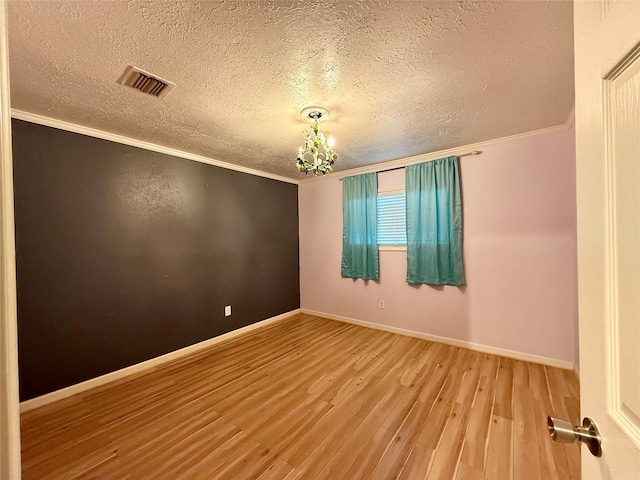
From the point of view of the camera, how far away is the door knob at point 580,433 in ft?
1.73

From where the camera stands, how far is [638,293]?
0.42 metres

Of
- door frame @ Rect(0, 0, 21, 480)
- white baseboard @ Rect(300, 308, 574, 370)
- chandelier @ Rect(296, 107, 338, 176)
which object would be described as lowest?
white baseboard @ Rect(300, 308, 574, 370)

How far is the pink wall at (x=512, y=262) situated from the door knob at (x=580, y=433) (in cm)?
252

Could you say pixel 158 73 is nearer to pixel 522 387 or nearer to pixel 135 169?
pixel 135 169

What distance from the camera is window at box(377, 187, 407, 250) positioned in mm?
3447

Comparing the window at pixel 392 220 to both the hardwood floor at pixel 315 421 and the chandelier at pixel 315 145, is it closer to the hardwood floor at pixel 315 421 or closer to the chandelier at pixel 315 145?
the hardwood floor at pixel 315 421

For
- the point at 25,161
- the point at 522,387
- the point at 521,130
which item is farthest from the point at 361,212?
the point at 25,161

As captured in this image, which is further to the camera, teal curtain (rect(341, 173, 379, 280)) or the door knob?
teal curtain (rect(341, 173, 379, 280))

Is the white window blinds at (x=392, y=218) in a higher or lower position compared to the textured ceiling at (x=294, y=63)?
lower

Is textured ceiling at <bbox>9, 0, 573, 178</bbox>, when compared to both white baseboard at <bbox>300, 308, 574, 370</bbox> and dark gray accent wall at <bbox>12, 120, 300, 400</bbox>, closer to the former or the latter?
dark gray accent wall at <bbox>12, 120, 300, 400</bbox>

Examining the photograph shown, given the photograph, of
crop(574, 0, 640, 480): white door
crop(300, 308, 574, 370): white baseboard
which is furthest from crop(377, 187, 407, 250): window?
crop(574, 0, 640, 480): white door

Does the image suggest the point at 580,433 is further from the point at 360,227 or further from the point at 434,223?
the point at 360,227

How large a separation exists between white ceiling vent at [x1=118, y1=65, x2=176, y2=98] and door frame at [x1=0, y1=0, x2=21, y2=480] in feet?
4.38

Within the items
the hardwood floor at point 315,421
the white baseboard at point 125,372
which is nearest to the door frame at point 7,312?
the hardwood floor at point 315,421
